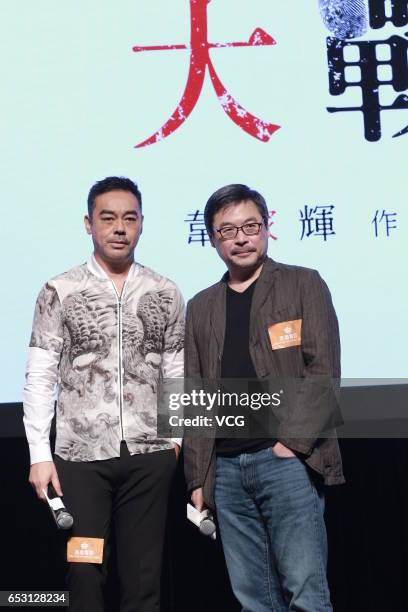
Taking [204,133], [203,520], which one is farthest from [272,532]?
[204,133]

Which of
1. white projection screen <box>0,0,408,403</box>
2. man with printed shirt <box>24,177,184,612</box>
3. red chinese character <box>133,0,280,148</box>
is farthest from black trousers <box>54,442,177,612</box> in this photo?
red chinese character <box>133,0,280,148</box>

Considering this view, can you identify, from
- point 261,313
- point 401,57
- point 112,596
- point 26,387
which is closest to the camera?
point 261,313

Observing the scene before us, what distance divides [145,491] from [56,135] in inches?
47.8

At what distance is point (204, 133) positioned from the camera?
266 centimetres

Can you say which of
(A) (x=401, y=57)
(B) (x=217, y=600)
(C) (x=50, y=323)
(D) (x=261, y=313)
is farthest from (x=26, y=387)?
(A) (x=401, y=57)

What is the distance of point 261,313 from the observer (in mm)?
1972

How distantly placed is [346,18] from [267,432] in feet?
4.61

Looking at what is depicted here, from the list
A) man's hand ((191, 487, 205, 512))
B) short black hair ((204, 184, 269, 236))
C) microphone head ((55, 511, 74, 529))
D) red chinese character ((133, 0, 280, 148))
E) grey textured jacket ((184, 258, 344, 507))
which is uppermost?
red chinese character ((133, 0, 280, 148))

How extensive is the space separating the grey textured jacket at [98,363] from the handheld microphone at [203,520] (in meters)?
0.17

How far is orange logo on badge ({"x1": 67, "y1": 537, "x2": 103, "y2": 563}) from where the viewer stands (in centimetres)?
197

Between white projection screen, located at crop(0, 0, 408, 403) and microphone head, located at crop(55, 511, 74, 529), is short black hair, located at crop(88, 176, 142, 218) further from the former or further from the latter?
microphone head, located at crop(55, 511, 74, 529)

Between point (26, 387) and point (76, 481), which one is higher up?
point (26, 387)

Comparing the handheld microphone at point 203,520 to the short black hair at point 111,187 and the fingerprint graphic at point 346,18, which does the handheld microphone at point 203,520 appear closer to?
the short black hair at point 111,187

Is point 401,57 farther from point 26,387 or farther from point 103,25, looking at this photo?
point 26,387
